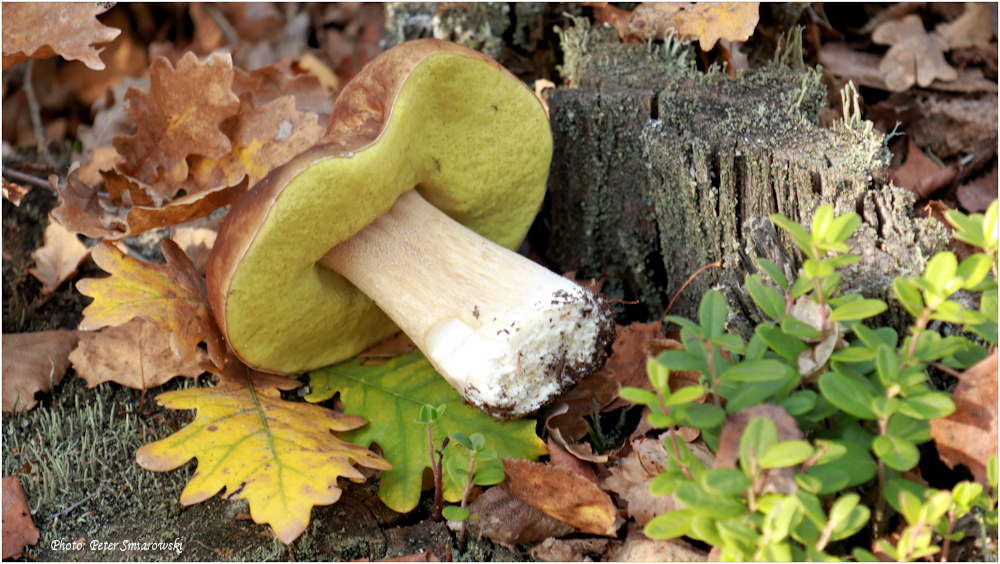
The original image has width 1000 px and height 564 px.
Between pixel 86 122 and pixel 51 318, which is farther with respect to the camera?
pixel 86 122

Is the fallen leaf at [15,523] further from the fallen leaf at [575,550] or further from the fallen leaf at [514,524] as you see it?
the fallen leaf at [575,550]

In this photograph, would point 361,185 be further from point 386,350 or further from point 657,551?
point 657,551

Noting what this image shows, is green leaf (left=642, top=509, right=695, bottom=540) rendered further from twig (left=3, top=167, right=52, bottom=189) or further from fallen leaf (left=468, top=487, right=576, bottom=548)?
twig (left=3, top=167, right=52, bottom=189)

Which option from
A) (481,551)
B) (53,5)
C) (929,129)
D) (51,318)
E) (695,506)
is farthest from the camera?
(929,129)

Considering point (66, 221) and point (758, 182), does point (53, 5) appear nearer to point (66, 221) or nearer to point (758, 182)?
point (66, 221)

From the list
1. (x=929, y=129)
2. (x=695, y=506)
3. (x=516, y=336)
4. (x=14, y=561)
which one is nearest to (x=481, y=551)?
(x=516, y=336)
